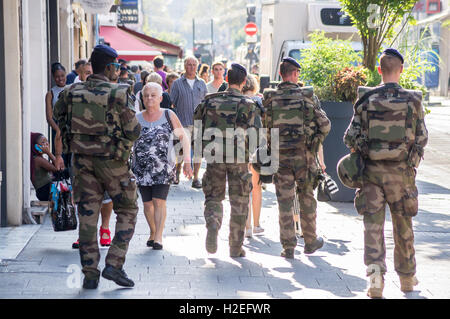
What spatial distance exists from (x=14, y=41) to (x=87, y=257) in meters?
3.37

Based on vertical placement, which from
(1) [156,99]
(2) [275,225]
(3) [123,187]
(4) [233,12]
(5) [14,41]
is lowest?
(2) [275,225]

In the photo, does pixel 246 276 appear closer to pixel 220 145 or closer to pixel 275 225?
pixel 220 145

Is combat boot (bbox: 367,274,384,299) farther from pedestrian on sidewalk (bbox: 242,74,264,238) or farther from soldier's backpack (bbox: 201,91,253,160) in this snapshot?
pedestrian on sidewalk (bbox: 242,74,264,238)

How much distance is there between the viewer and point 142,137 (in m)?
8.09

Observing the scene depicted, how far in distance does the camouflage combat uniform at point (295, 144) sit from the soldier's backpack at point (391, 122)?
142cm

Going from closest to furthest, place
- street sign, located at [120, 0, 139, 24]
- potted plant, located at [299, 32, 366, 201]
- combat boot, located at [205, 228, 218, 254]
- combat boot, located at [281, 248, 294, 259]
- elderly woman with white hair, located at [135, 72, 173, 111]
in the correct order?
1. combat boot, located at [205, 228, 218, 254]
2. combat boot, located at [281, 248, 294, 259]
3. elderly woman with white hair, located at [135, 72, 173, 111]
4. potted plant, located at [299, 32, 366, 201]
5. street sign, located at [120, 0, 139, 24]

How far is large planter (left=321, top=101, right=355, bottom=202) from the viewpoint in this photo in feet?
35.7

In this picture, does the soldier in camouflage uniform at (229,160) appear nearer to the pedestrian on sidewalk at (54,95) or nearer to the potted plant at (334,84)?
the pedestrian on sidewalk at (54,95)

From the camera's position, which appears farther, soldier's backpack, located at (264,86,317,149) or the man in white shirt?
the man in white shirt

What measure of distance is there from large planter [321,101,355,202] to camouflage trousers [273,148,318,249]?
3129 mm

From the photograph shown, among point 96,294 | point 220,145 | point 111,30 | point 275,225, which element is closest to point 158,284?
point 96,294

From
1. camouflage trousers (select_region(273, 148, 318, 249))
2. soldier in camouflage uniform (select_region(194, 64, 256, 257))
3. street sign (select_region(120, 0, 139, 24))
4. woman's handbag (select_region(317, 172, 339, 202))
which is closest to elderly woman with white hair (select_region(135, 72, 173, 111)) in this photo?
soldier in camouflage uniform (select_region(194, 64, 256, 257))

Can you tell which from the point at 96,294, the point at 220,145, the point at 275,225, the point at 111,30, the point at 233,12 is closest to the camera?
the point at 96,294

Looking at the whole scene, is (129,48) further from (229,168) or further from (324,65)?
(229,168)
